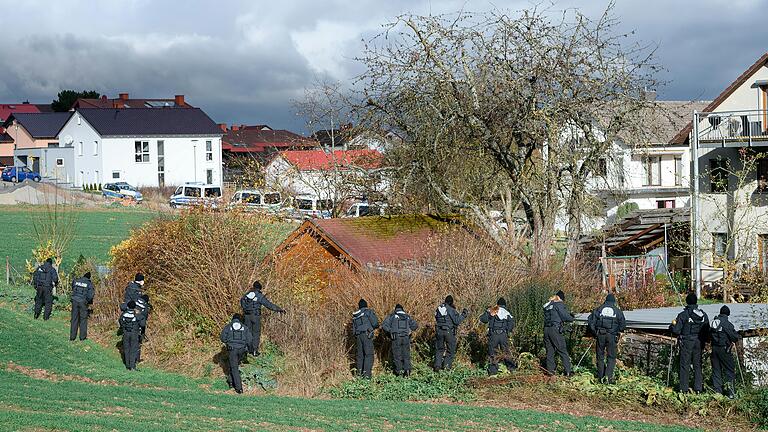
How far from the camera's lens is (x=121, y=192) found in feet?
230

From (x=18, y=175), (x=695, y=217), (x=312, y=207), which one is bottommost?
(x=695, y=217)

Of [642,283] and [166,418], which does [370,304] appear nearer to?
A: [166,418]

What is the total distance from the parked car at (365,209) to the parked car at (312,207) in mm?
1039

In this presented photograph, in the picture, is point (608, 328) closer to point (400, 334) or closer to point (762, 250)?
point (400, 334)

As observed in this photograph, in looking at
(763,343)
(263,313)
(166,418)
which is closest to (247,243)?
(263,313)

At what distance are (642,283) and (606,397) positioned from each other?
39.3ft

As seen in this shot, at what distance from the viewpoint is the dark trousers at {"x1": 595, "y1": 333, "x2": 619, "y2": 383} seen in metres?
18.7

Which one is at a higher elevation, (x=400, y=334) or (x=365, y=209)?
(x=365, y=209)

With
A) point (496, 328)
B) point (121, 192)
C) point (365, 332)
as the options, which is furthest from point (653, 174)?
point (365, 332)

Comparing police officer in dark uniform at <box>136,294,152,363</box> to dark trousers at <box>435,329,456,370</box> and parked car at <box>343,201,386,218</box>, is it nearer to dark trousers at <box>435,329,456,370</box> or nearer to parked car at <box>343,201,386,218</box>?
dark trousers at <box>435,329,456,370</box>

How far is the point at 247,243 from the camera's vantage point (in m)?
25.2

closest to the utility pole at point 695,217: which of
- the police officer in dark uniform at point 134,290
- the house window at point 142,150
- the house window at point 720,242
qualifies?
the house window at point 720,242

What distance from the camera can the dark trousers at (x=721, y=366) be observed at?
17500mm

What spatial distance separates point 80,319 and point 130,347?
10.2ft
